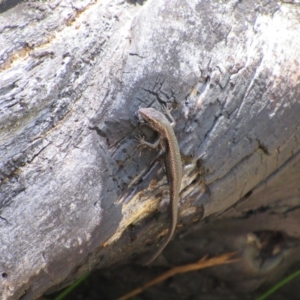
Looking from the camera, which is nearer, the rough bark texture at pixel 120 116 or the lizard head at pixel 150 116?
the rough bark texture at pixel 120 116

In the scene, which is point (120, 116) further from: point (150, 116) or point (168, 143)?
point (168, 143)

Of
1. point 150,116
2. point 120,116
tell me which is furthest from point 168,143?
point 120,116

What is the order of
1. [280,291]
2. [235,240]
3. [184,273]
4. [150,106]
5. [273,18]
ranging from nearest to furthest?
[150,106] < [273,18] < [235,240] < [184,273] < [280,291]

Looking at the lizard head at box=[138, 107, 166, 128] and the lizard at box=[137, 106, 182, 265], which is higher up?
the lizard head at box=[138, 107, 166, 128]

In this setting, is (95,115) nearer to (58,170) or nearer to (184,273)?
(58,170)

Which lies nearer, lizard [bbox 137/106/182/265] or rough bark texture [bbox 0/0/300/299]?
rough bark texture [bbox 0/0/300/299]

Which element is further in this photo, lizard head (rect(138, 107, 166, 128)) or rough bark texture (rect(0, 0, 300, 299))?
lizard head (rect(138, 107, 166, 128))

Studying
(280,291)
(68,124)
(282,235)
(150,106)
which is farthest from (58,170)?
(280,291)

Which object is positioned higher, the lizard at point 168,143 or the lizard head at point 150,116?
the lizard head at point 150,116
